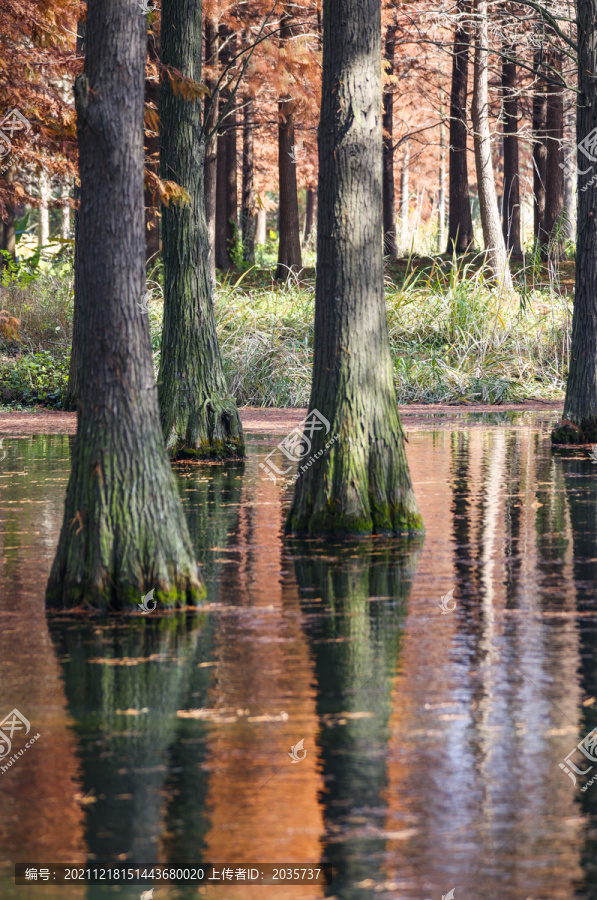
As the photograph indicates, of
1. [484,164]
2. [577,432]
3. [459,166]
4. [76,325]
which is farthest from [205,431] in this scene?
[459,166]

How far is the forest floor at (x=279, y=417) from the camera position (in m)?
17.5

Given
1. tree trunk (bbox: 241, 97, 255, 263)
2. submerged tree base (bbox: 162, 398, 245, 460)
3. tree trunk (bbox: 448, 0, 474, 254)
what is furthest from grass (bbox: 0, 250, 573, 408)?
tree trunk (bbox: 241, 97, 255, 263)

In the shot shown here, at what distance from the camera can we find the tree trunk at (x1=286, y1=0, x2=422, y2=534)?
8.52 meters

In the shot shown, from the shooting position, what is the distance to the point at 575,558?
822 cm

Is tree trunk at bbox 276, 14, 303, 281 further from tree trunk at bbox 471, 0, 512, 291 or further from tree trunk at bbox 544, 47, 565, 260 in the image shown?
tree trunk at bbox 544, 47, 565, 260

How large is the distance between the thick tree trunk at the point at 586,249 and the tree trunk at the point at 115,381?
8.43 metres

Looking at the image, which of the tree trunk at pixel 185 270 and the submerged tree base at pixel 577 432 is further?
the submerged tree base at pixel 577 432

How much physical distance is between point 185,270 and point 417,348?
29.3 feet

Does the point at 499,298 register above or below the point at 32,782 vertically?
above

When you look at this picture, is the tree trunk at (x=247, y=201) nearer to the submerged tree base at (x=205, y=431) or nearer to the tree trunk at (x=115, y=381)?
the submerged tree base at (x=205, y=431)

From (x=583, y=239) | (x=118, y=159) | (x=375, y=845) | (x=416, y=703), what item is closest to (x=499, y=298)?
(x=583, y=239)

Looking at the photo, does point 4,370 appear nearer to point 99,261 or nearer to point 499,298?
point 499,298

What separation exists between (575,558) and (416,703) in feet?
11.1

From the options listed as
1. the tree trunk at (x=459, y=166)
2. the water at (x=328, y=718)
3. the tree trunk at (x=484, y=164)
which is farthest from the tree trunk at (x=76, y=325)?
the tree trunk at (x=459, y=166)
